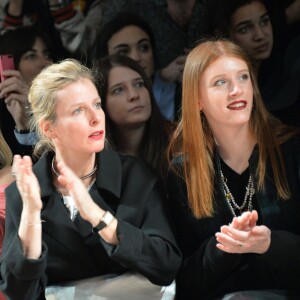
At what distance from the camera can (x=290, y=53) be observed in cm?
232

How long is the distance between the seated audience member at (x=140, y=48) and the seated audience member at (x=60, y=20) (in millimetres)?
60

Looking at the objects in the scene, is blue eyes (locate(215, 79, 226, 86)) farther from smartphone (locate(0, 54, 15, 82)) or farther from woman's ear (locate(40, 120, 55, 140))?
smartphone (locate(0, 54, 15, 82))

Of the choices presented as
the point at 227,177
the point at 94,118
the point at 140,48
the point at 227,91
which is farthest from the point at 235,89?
the point at 140,48

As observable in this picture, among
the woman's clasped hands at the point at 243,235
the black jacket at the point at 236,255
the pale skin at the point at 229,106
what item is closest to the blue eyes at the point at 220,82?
the pale skin at the point at 229,106

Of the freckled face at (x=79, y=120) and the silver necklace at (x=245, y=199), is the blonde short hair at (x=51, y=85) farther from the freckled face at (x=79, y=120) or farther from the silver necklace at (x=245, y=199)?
the silver necklace at (x=245, y=199)

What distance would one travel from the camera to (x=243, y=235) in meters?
1.60

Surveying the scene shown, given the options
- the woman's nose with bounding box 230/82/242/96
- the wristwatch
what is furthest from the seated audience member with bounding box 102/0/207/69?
the wristwatch

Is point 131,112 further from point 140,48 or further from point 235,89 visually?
point 235,89

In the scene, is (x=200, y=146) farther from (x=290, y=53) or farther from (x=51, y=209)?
(x=290, y=53)

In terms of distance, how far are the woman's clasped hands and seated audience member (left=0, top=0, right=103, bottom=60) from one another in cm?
117

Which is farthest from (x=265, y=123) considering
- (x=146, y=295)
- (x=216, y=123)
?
(x=146, y=295)

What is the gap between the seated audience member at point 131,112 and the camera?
86.7 inches

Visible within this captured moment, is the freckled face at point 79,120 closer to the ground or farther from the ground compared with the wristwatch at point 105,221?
farther from the ground

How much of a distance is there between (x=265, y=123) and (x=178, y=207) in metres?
0.38
